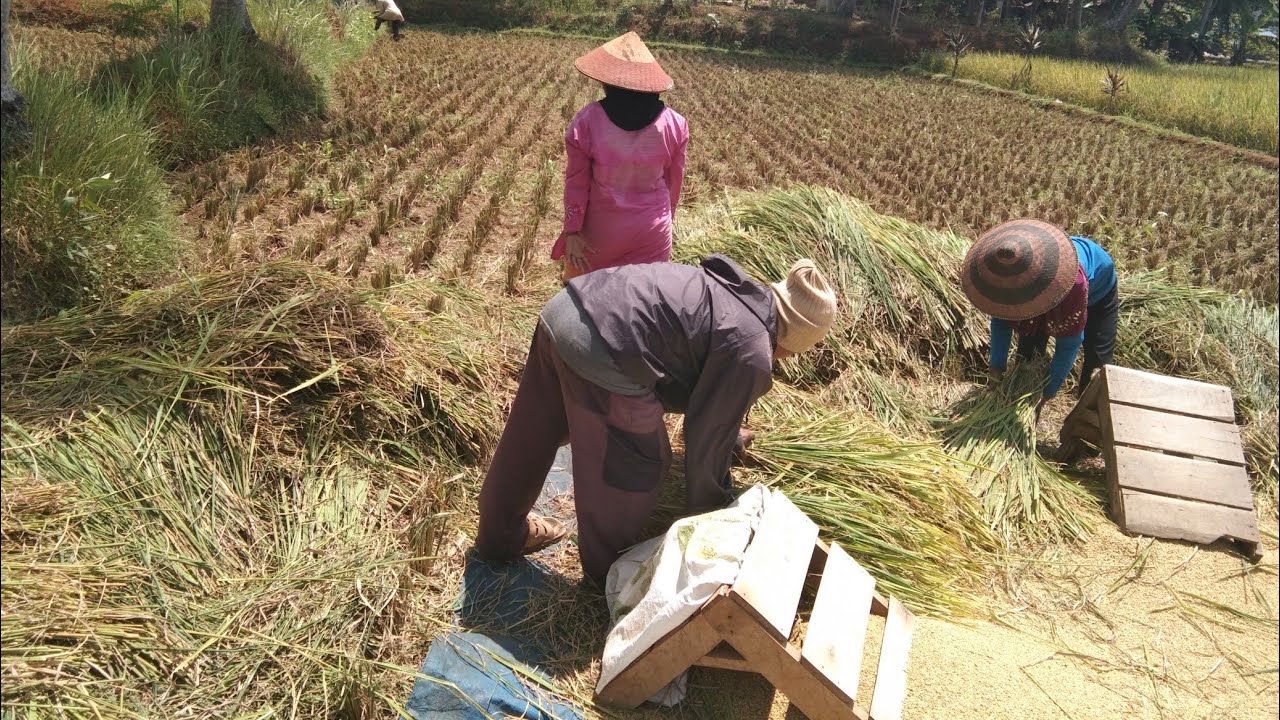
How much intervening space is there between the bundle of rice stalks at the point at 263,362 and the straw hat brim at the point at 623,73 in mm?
1213

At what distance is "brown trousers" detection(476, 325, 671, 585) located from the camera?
2162 millimetres

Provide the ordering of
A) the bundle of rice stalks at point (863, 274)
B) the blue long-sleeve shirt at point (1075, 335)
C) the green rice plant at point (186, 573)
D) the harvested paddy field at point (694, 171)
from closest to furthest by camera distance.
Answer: the green rice plant at point (186, 573), the blue long-sleeve shirt at point (1075, 335), the bundle of rice stalks at point (863, 274), the harvested paddy field at point (694, 171)

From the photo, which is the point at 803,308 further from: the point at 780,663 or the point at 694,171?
the point at 694,171

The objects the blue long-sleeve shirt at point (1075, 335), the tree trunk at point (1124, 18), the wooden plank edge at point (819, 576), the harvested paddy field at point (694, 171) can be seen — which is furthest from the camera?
the tree trunk at point (1124, 18)

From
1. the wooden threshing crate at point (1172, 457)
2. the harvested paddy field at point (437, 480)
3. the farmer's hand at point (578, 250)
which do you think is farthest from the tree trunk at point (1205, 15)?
the farmer's hand at point (578, 250)

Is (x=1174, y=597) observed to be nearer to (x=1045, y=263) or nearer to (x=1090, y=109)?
(x=1045, y=263)

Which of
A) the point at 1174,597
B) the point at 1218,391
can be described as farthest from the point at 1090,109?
the point at 1174,597

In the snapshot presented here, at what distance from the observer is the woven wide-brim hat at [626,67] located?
306 cm

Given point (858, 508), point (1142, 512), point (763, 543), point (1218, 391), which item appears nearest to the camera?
point (763, 543)

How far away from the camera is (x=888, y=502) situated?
9.68 feet

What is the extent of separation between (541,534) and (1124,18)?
2803 centimetres

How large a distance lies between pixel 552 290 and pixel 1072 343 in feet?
8.52

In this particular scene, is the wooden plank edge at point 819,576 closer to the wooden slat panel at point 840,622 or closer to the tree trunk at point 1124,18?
the wooden slat panel at point 840,622

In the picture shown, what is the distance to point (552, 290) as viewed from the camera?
4602 millimetres
